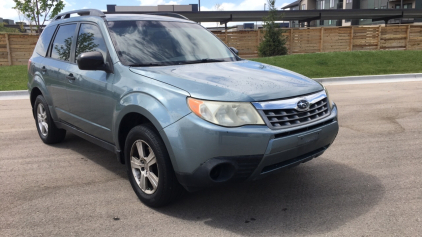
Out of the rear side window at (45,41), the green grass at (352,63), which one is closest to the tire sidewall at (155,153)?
the rear side window at (45,41)

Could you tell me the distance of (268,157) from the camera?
3143mm

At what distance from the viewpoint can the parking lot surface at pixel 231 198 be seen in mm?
3266

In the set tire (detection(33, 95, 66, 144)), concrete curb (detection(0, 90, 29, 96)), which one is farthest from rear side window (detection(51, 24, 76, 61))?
concrete curb (detection(0, 90, 29, 96))

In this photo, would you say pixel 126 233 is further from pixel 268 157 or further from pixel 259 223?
pixel 268 157

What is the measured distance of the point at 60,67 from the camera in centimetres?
493

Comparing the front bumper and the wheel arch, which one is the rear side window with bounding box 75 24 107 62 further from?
the front bumper

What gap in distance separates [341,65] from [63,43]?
13.7 m

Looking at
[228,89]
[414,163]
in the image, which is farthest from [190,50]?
[414,163]

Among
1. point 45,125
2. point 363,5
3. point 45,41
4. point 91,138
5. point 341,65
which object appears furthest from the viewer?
point 363,5

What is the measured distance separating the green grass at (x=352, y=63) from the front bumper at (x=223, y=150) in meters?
12.0

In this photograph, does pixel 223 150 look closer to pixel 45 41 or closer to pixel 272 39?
pixel 45 41

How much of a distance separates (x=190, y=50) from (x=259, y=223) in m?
2.11

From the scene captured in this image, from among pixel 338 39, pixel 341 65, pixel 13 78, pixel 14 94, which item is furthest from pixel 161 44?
pixel 338 39

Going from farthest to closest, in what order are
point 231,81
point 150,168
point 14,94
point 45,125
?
point 14,94
point 45,125
point 150,168
point 231,81
